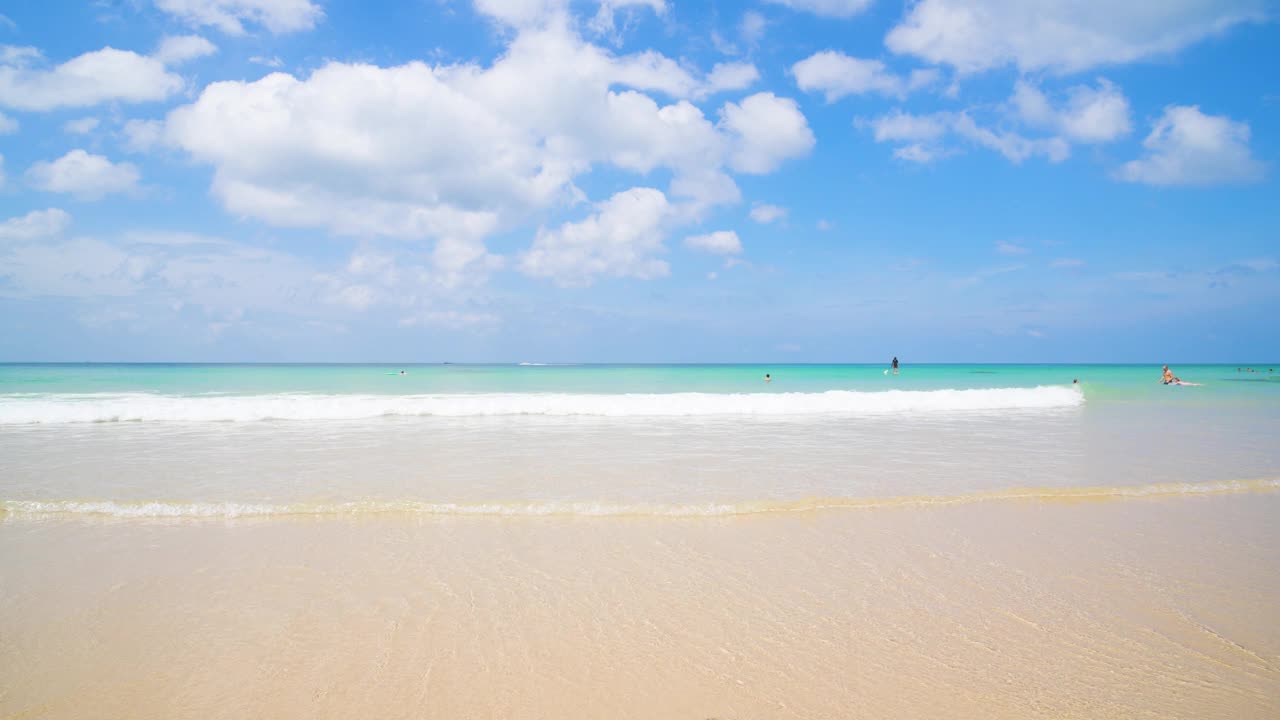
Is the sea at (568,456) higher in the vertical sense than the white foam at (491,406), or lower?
lower

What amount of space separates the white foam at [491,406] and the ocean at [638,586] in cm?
861

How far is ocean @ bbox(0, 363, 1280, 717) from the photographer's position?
341 cm

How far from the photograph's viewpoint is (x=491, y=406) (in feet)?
68.0

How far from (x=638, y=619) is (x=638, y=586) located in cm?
58

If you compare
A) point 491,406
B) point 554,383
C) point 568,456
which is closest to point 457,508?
point 568,456

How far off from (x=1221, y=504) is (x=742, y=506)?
6.01m

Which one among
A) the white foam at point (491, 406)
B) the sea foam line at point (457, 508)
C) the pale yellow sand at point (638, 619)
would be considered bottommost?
the pale yellow sand at point (638, 619)

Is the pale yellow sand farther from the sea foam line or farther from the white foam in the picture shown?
the white foam

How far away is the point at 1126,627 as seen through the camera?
13.6 feet

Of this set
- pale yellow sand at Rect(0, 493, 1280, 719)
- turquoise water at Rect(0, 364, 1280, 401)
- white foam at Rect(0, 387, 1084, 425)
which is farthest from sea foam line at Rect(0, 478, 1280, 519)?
turquoise water at Rect(0, 364, 1280, 401)

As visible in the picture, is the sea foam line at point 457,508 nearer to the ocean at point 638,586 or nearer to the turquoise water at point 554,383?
the ocean at point 638,586

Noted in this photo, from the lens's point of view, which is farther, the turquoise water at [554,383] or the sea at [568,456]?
the turquoise water at [554,383]

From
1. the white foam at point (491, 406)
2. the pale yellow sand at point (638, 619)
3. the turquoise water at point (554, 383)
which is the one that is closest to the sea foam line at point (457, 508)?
the pale yellow sand at point (638, 619)

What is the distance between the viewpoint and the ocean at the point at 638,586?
3.41 meters
